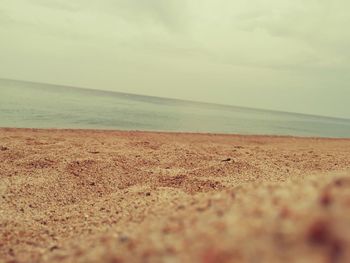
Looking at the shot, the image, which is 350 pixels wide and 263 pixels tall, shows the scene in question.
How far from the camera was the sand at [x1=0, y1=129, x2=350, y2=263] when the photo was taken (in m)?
2.59

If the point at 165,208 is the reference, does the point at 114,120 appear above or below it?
below

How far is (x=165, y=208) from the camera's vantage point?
480 cm

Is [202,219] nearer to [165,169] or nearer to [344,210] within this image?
[344,210]

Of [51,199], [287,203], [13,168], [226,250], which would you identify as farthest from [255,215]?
[13,168]

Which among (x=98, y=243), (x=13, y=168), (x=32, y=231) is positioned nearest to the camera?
(x=98, y=243)

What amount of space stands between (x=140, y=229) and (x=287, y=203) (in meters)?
1.59

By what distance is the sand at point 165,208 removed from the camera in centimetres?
259

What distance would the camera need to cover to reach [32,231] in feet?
17.9

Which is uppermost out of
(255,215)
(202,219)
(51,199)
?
(255,215)

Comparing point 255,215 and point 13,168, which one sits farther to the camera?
point 13,168

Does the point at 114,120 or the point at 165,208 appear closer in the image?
the point at 165,208

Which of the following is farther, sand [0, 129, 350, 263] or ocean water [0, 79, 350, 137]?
ocean water [0, 79, 350, 137]

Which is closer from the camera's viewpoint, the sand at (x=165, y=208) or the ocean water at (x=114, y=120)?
the sand at (x=165, y=208)

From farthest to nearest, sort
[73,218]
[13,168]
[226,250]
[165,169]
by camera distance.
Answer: [165,169]
[13,168]
[73,218]
[226,250]
